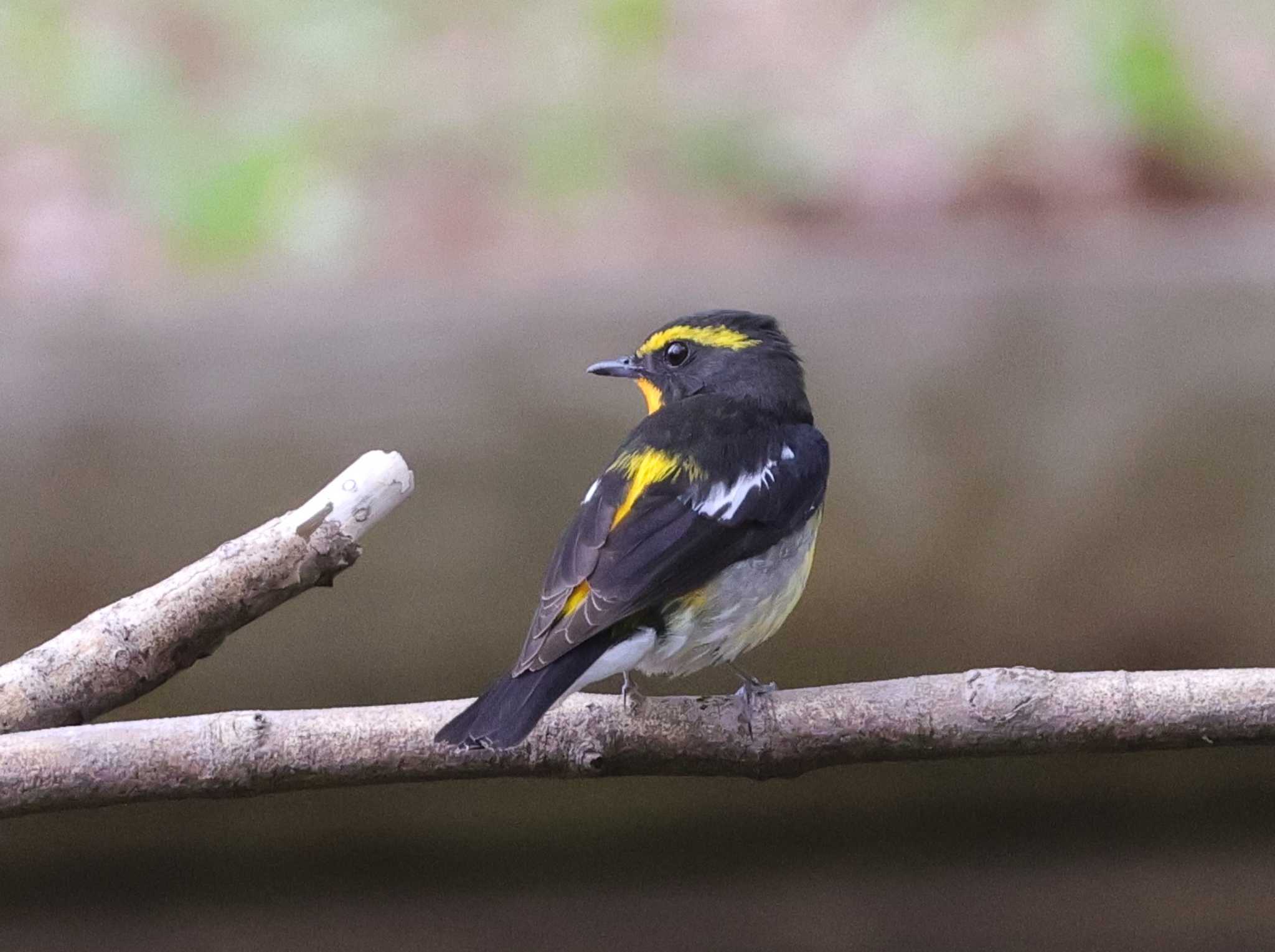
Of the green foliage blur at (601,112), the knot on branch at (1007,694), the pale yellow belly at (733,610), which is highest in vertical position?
the green foliage blur at (601,112)

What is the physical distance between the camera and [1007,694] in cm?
171

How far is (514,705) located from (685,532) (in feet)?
1.16

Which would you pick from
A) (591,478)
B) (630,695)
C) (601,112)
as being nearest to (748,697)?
(630,695)

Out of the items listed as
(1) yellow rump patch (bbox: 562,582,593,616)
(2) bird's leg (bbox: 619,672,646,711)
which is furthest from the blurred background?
(1) yellow rump patch (bbox: 562,582,593,616)

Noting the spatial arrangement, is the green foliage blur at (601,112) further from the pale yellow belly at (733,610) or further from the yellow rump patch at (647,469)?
the pale yellow belly at (733,610)

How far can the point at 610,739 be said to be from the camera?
1725 mm

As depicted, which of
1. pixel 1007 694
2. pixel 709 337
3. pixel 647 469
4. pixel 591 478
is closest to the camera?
pixel 1007 694

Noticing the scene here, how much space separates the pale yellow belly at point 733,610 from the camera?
1880mm

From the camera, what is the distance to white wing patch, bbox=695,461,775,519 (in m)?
1.88

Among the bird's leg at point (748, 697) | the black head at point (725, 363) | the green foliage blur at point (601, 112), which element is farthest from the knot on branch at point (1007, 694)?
the green foliage blur at point (601, 112)

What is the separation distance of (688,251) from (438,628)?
0.82m

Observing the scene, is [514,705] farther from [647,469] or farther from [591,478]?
[591,478]

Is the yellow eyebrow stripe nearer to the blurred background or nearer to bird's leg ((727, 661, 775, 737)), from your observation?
the blurred background

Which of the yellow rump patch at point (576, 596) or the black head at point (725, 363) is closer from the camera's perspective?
the yellow rump patch at point (576, 596)
